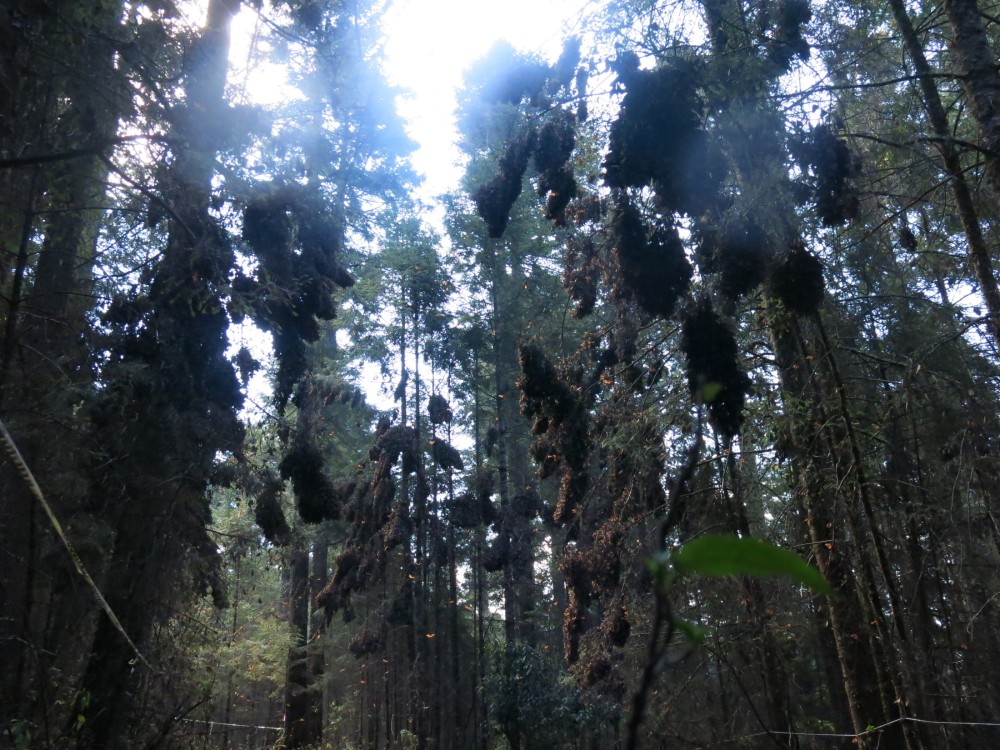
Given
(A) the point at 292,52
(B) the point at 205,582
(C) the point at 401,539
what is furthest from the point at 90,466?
(C) the point at 401,539

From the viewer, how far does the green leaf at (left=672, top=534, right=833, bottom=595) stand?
0.52 m

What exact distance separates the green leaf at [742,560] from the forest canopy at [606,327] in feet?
12.2

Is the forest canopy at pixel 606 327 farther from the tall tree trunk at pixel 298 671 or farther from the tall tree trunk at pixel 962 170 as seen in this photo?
the tall tree trunk at pixel 298 671

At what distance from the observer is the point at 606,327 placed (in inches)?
392

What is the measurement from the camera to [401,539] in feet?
57.3

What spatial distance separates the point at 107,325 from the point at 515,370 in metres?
13.6

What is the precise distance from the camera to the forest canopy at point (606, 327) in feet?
19.7

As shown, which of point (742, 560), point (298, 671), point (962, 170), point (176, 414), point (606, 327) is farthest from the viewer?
point (298, 671)

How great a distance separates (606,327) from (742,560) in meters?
9.55

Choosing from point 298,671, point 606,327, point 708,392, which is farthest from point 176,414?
point 298,671

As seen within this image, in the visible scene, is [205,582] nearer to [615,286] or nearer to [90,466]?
[90,466]

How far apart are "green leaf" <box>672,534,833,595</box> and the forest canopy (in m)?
3.73

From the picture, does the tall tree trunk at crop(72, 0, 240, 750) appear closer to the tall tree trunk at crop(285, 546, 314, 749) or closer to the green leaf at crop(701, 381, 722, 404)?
the green leaf at crop(701, 381, 722, 404)

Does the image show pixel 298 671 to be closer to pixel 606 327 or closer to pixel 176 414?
pixel 176 414
